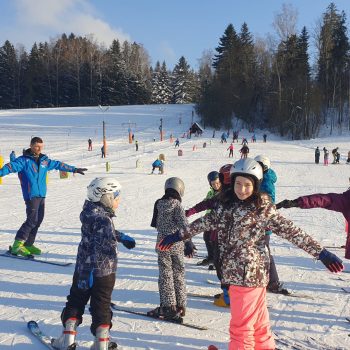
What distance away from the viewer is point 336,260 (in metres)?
2.89

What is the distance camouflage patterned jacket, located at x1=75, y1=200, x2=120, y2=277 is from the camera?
3.28 meters

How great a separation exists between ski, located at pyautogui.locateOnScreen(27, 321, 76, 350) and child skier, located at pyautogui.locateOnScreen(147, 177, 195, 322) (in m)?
1.06

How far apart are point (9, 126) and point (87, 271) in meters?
53.7

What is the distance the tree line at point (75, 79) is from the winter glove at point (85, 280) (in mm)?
73988

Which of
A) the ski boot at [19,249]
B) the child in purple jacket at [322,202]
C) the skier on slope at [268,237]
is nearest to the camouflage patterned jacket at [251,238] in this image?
the child in purple jacket at [322,202]

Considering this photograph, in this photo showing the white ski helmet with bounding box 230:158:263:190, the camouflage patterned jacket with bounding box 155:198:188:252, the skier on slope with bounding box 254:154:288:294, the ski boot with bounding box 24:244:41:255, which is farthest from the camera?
the ski boot with bounding box 24:244:41:255

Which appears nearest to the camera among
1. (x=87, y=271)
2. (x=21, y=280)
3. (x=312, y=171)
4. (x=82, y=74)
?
(x=87, y=271)

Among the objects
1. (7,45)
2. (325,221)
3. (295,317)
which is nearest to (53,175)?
(325,221)

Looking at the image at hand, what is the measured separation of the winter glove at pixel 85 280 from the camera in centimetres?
325

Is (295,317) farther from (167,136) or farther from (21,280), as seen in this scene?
(167,136)

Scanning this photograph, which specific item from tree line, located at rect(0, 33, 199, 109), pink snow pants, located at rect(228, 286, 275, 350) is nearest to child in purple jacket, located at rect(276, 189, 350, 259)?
pink snow pants, located at rect(228, 286, 275, 350)

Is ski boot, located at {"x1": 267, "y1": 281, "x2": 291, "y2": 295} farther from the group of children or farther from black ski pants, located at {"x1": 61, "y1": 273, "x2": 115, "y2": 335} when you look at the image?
black ski pants, located at {"x1": 61, "y1": 273, "x2": 115, "y2": 335}

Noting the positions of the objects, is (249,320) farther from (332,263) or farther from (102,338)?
(102,338)

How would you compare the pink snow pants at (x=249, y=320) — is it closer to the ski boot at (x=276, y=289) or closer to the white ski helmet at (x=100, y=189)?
the white ski helmet at (x=100, y=189)
